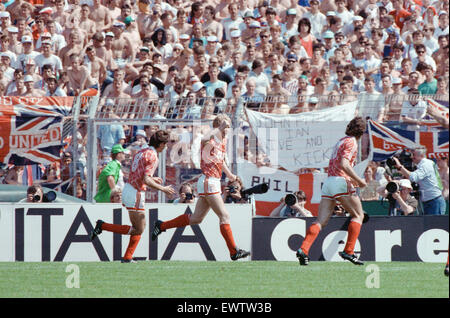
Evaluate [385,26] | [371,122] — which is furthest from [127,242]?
[385,26]

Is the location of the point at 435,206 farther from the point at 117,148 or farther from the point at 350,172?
the point at 117,148

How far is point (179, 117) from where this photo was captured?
1599cm

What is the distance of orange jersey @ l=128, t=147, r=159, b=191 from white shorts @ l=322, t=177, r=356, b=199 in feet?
7.26

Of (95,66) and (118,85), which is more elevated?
(95,66)

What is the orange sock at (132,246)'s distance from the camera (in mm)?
13039

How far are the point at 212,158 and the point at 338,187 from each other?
5.46 ft

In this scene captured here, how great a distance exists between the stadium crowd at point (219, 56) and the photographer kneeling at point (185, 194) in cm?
54

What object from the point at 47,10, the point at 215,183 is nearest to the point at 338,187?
the point at 215,183

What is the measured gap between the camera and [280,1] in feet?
73.8

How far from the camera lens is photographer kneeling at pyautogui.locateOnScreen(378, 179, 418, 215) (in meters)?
15.0

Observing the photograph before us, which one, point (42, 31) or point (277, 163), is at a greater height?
point (42, 31)

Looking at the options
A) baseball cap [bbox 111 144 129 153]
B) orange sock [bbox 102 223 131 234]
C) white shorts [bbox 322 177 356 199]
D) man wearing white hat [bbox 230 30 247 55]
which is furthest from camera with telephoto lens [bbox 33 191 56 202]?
man wearing white hat [bbox 230 30 247 55]
